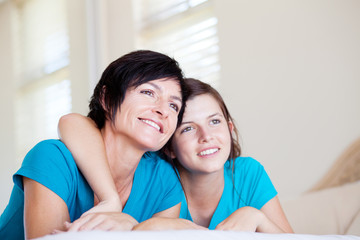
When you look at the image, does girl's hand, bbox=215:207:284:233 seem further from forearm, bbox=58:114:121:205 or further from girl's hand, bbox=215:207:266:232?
forearm, bbox=58:114:121:205

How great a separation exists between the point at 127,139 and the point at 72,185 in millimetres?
214

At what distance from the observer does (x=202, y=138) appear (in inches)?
54.4

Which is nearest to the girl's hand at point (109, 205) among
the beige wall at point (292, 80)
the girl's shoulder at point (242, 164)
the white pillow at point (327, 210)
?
the girl's shoulder at point (242, 164)

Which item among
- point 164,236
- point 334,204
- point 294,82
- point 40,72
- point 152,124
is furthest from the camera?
point 40,72

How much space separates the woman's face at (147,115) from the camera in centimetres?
119

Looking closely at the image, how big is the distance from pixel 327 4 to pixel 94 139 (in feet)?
4.55

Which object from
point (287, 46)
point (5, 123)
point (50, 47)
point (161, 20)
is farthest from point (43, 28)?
point (287, 46)

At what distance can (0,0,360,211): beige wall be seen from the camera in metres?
1.88

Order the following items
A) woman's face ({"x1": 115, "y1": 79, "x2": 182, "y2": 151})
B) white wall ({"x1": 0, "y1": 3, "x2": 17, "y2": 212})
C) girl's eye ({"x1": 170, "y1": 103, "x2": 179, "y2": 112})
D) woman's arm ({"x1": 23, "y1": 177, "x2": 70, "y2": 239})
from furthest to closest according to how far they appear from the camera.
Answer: white wall ({"x1": 0, "y1": 3, "x2": 17, "y2": 212})
girl's eye ({"x1": 170, "y1": 103, "x2": 179, "y2": 112})
woman's face ({"x1": 115, "y1": 79, "x2": 182, "y2": 151})
woman's arm ({"x1": 23, "y1": 177, "x2": 70, "y2": 239})

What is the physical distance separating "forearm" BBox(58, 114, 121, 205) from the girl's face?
33 cm

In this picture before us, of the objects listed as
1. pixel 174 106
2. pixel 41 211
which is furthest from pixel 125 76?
pixel 41 211

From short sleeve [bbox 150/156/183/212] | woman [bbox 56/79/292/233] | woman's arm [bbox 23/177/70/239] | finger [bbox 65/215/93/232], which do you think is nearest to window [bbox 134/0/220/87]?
woman [bbox 56/79/292/233]

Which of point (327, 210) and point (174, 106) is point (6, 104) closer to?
point (174, 106)

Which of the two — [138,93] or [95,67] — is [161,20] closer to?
[95,67]
